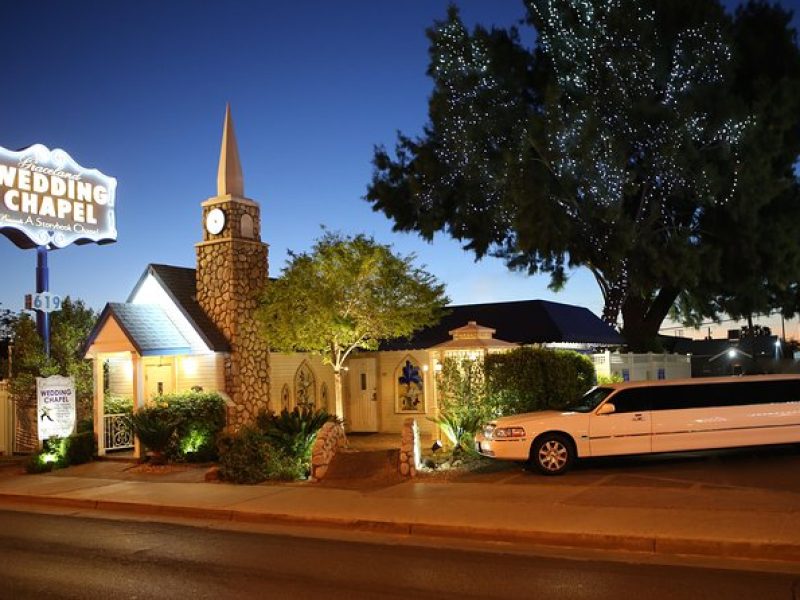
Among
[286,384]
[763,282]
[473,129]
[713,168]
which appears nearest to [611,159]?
[713,168]

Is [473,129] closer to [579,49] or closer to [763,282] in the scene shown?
[579,49]

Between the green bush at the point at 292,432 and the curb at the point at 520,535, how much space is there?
3.00 m

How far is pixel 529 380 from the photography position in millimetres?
16516

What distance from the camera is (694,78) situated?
27250 mm

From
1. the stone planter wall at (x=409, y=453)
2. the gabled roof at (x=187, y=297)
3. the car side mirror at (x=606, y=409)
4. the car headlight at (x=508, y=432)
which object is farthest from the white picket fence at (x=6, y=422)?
the car side mirror at (x=606, y=409)

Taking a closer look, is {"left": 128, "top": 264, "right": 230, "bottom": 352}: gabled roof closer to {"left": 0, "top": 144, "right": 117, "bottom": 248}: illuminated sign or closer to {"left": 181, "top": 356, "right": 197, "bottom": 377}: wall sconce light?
{"left": 181, "top": 356, "right": 197, "bottom": 377}: wall sconce light

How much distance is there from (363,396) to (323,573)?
48.8ft

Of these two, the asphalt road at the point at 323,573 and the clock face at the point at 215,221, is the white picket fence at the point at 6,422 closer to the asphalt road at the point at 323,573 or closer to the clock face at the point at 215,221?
the clock face at the point at 215,221

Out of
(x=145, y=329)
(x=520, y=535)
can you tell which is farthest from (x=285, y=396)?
(x=520, y=535)

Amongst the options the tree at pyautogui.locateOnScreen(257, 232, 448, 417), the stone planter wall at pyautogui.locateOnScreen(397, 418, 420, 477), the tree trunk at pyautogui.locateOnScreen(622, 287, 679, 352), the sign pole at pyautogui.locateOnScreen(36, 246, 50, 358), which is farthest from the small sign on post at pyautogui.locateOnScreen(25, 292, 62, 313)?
the tree trunk at pyautogui.locateOnScreen(622, 287, 679, 352)

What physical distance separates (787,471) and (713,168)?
1634 cm

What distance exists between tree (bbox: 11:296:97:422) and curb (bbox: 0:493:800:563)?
771cm

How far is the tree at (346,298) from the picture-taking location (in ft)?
62.4

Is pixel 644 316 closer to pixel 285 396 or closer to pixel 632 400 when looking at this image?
pixel 285 396
